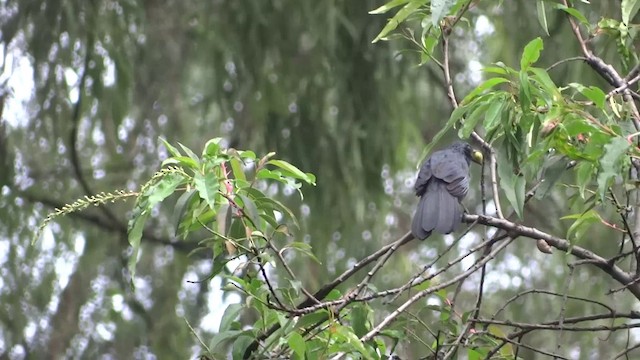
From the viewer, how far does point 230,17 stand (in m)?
4.06

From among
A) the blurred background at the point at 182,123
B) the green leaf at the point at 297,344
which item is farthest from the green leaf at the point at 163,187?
the blurred background at the point at 182,123

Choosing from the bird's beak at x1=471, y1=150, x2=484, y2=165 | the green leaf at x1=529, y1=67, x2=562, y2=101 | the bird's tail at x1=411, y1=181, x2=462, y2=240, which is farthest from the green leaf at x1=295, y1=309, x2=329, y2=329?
the bird's beak at x1=471, y1=150, x2=484, y2=165

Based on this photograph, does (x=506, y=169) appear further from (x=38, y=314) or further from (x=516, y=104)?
(x=38, y=314)

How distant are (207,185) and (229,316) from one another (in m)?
0.40

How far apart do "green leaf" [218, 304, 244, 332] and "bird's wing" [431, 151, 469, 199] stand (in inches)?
39.3

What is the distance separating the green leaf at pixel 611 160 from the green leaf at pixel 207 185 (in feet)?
2.02

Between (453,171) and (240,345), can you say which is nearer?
(240,345)

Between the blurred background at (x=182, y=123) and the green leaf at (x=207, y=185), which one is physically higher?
the blurred background at (x=182, y=123)

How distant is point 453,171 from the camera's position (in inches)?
119

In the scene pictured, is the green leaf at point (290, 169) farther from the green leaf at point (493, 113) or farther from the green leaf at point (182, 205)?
the green leaf at point (493, 113)

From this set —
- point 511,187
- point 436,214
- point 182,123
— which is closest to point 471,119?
point 511,187

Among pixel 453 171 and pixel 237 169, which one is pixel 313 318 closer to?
pixel 237 169

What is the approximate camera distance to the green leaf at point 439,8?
170cm

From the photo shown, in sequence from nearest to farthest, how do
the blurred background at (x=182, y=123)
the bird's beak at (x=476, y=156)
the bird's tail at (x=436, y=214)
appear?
the bird's tail at (x=436, y=214) → the bird's beak at (x=476, y=156) → the blurred background at (x=182, y=123)
